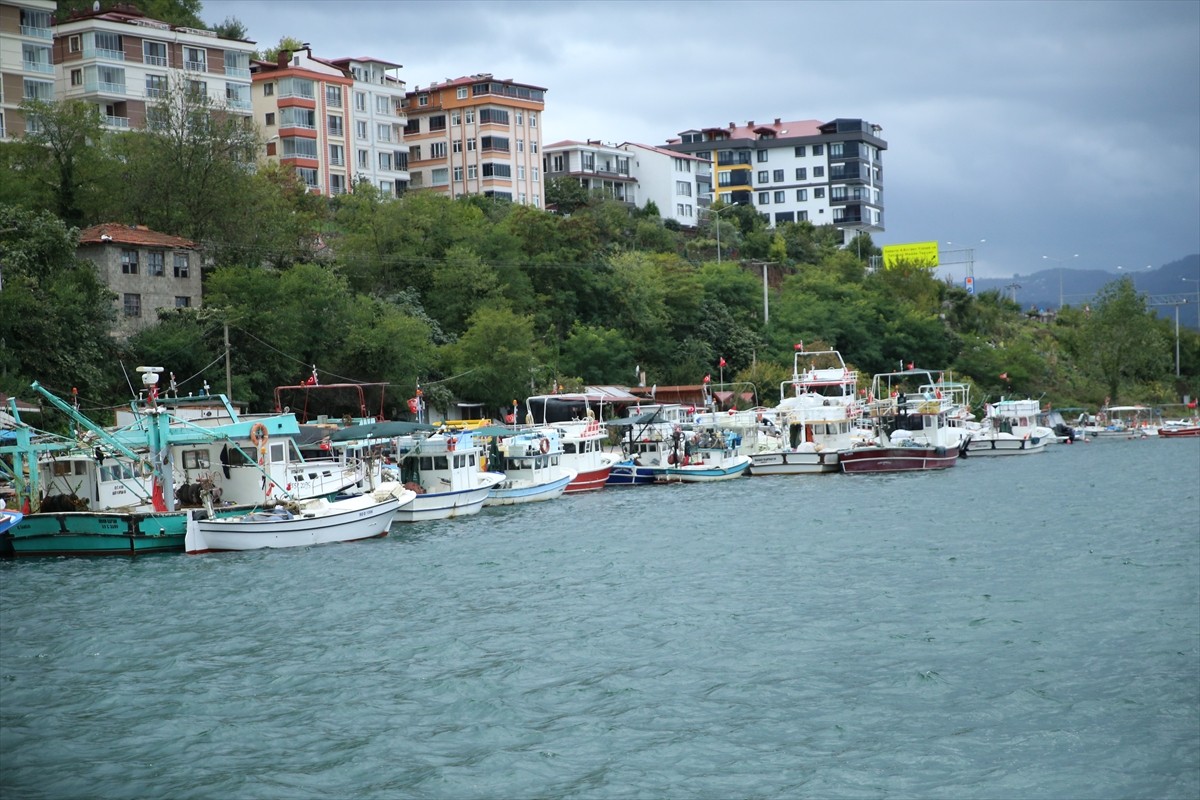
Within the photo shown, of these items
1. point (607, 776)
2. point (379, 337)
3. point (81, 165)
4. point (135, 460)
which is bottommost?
point (607, 776)

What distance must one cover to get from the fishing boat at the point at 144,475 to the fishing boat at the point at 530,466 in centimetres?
909

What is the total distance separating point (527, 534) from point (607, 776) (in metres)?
23.0

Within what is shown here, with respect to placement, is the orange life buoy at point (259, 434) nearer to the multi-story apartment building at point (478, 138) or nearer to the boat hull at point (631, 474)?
the boat hull at point (631, 474)

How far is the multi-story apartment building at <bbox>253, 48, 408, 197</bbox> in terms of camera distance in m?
84.0

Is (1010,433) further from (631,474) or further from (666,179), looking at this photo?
(666,179)

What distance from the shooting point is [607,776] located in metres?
16.4

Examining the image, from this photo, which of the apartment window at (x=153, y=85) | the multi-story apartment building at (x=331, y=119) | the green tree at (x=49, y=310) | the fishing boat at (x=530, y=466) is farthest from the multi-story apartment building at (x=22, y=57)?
the fishing boat at (x=530, y=466)

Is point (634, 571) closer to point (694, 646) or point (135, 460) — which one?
point (694, 646)

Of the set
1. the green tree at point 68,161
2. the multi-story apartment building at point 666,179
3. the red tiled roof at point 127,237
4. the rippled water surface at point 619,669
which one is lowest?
the rippled water surface at point 619,669

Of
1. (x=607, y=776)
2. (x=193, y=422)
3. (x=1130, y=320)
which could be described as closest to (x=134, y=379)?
(x=193, y=422)

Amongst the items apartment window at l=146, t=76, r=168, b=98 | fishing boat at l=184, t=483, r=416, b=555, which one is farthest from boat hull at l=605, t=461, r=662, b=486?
apartment window at l=146, t=76, r=168, b=98

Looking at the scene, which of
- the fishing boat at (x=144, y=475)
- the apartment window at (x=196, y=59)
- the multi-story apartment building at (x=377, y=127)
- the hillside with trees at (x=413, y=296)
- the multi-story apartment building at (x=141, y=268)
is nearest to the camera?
the fishing boat at (x=144, y=475)

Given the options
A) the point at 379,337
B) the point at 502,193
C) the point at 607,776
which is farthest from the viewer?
the point at 502,193

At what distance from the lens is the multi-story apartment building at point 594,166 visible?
109 meters
